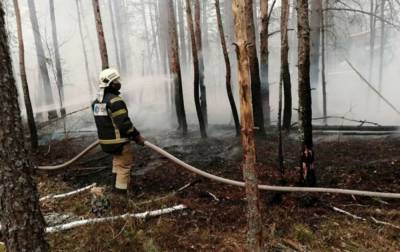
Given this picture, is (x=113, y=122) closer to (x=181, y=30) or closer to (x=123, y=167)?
(x=123, y=167)

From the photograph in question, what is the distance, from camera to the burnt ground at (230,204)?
14.6 ft

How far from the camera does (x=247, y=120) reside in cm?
343

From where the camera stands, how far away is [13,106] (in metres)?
3.02

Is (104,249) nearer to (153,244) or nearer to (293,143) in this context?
(153,244)

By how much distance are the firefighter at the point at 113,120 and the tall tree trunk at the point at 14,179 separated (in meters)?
2.61

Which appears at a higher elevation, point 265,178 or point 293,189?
point 293,189

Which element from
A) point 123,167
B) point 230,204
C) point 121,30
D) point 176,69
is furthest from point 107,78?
point 121,30

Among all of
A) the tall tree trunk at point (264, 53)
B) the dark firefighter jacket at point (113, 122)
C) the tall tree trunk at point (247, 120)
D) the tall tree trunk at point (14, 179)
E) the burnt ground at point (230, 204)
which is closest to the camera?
the tall tree trunk at point (14, 179)

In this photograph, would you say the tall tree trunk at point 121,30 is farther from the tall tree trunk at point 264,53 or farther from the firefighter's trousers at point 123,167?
the firefighter's trousers at point 123,167

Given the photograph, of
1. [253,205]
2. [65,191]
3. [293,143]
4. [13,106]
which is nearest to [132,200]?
[65,191]

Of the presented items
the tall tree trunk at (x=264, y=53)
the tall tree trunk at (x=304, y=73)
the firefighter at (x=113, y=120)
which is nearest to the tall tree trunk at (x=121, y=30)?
the tall tree trunk at (x=264, y=53)

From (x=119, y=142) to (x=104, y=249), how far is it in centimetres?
200

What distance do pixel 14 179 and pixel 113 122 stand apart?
2.82m

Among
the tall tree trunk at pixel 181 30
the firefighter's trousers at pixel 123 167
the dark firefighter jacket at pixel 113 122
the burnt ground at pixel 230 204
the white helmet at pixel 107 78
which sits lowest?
the burnt ground at pixel 230 204
